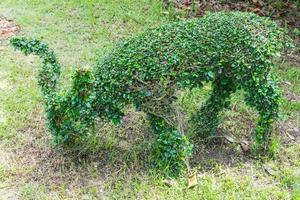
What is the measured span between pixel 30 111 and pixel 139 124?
3.26 ft

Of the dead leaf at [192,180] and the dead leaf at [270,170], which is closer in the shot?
the dead leaf at [192,180]

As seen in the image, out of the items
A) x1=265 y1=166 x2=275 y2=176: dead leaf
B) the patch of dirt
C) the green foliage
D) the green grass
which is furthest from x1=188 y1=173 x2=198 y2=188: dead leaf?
the patch of dirt

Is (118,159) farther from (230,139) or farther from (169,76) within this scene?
(230,139)

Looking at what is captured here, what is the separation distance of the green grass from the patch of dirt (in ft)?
1.46

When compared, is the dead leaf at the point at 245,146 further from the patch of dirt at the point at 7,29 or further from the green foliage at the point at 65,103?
the patch of dirt at the point at 7,29

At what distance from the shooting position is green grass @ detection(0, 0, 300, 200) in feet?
10.7

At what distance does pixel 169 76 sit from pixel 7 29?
3086 mm

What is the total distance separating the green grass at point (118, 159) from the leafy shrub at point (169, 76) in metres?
0.23

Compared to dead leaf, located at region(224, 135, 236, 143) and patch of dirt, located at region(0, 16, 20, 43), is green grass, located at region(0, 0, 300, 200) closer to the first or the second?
dead leaf, located at region(224, 135, 236, 143)

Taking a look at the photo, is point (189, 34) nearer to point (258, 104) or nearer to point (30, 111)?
point (258, 104)

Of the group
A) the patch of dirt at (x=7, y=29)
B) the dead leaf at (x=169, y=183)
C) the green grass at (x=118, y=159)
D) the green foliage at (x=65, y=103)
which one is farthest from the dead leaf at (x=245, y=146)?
the patch of dirt at (x=7, y=29)

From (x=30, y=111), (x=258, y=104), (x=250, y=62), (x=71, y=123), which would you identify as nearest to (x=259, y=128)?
(x=258, y=104)

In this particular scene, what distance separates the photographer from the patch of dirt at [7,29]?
5.48 meters

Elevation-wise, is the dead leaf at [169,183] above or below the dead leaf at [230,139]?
below
